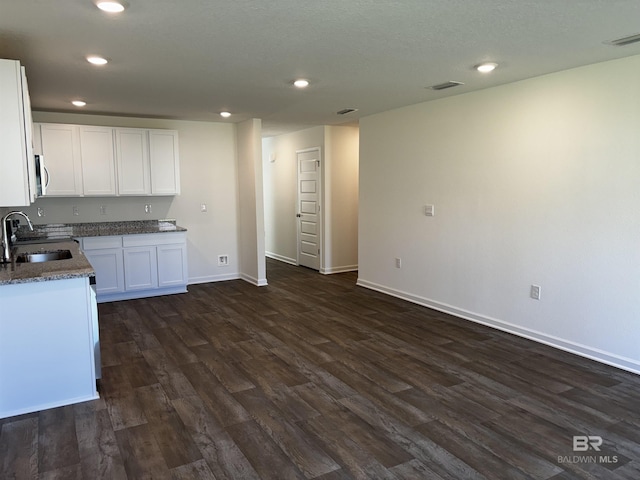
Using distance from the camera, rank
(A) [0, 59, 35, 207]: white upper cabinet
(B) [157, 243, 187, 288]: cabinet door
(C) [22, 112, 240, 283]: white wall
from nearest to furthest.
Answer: (A) [0, 59, 35, 207]: white upper cabinet
(B) [157, 243, 187, 288]: cabinet door
(C) [22, 112, 240, 283]: white wall

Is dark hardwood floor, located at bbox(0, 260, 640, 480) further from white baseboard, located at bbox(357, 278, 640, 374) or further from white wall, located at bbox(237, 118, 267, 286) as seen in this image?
white wall, located at bbox(237, 118, 267, 286)

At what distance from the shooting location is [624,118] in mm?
3410

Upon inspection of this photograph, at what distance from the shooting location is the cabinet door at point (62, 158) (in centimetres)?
537

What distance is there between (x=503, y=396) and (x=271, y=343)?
203cm

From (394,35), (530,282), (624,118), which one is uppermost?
(394,35)

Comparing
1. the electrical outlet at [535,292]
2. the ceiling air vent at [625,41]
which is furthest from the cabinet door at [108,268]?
the ceiling air vent at [625,41]

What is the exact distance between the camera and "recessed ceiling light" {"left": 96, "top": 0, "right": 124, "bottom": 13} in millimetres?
2291

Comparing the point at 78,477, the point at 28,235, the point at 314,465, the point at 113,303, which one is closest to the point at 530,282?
the point at 314,465

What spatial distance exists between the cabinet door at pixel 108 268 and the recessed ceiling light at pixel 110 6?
3.74 meters

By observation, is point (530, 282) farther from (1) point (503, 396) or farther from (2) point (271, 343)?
(2) point (271, 343)

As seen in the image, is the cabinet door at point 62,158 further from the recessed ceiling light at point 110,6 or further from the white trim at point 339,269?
the white trim at point 339,269

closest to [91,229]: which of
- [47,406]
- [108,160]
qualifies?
[108,160]

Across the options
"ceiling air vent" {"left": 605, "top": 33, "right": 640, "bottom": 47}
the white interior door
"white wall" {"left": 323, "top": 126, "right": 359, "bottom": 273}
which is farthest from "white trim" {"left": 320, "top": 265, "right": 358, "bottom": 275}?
"ceiling air vent" {"left": 605, "top": 33, "right": 640, "bottom": 47}

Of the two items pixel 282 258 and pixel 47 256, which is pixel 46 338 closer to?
pixel 47 256
